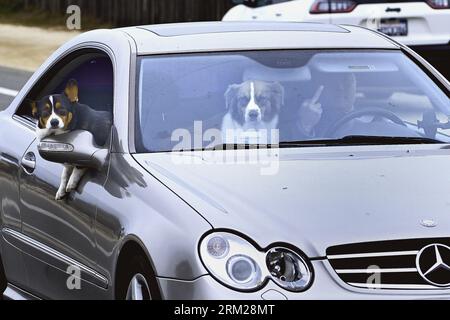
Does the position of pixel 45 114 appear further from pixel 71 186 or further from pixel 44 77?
pixel 44 77

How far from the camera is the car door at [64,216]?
6.04 meters

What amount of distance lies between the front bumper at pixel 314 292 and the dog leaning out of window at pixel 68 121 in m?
1.34

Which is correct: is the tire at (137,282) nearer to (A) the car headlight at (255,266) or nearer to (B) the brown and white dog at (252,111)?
(A) the car headlight at (255,266)

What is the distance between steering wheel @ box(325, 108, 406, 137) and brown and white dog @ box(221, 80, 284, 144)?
252 mm

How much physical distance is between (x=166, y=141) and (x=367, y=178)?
1001mm

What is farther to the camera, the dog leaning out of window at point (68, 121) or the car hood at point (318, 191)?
the dog leaning out of window at point (68, 121)

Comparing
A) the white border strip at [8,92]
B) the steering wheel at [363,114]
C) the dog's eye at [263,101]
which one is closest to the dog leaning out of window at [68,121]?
the dog's eye at [263,101]

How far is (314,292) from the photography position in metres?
5.03

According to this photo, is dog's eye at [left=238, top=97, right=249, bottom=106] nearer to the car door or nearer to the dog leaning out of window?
the dog leaning out of window

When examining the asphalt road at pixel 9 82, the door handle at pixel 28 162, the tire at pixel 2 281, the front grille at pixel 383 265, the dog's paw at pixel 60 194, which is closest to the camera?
the front grille at pixel 383 265

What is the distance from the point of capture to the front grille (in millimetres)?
5109

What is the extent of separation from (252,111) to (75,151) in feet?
2.73

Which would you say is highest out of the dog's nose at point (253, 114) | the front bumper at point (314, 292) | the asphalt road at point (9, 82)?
the dog's nose at point (253, 114)

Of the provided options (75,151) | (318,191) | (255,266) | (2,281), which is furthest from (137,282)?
(2,281)
